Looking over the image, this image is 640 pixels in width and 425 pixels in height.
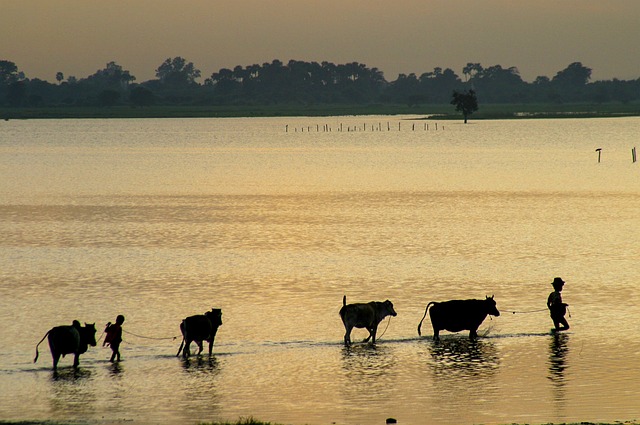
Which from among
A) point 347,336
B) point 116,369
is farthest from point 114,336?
point 347,336

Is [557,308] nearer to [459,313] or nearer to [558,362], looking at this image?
[459,313]

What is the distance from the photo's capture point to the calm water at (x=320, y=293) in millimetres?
21922

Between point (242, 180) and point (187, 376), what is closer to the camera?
point (187, 376)

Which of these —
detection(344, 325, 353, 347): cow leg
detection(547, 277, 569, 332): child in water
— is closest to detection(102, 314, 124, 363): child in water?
detection(344, 325, 353, 347): cow leg

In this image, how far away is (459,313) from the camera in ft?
89.6

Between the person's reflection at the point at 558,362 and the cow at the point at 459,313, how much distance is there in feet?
6.35

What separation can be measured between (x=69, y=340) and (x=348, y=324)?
7.23m

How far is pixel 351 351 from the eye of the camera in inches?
1057

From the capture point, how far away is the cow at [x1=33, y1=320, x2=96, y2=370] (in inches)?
939

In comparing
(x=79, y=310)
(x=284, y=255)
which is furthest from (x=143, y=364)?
(x=284, y=255)

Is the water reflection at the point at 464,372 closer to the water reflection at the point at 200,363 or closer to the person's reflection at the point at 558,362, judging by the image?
the person's reflection at the point at 558,362

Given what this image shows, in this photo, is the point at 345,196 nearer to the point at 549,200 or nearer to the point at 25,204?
the point at 549,200

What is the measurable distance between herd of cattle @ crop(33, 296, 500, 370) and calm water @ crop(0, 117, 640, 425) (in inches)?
20.2

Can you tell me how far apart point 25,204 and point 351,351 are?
52702 millimetres
